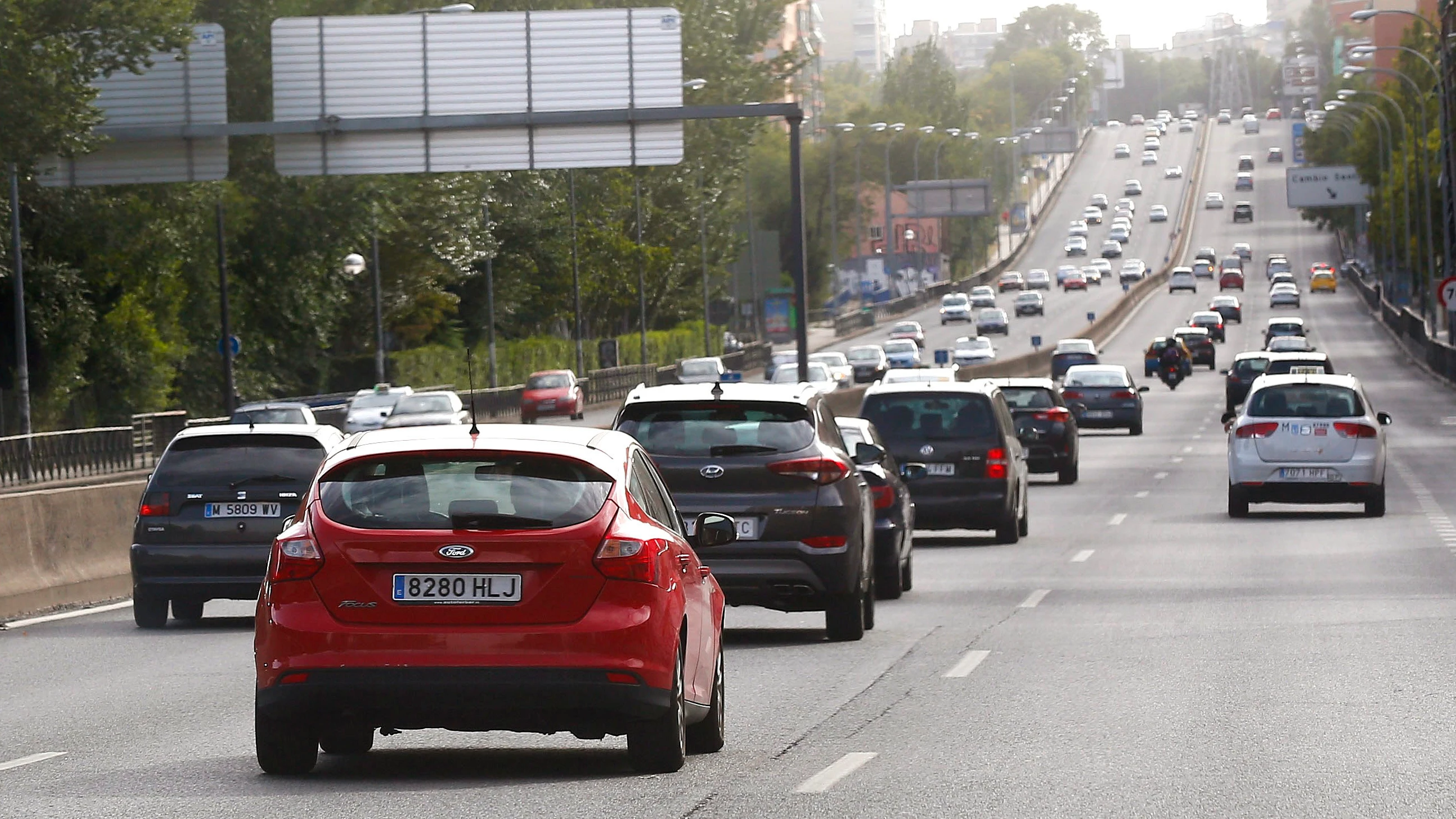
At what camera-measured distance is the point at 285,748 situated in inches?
379

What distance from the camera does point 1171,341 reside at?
77.4 metres

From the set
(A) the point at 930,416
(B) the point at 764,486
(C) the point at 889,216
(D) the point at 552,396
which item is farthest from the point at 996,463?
(C) the point at 889,216

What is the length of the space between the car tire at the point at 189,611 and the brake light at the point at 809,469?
5439 millimetres

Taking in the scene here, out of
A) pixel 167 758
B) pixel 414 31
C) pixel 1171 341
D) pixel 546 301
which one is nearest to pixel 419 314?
pixel 546 301

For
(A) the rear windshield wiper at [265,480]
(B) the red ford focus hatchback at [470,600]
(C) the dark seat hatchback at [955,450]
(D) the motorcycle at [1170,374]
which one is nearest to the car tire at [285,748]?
(B) the red ford focus hatchback at [470,600]

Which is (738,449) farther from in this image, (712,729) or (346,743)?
(346,743)

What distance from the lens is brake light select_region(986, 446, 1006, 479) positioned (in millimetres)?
24734

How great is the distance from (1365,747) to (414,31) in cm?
3233

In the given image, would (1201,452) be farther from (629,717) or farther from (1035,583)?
(629,717)

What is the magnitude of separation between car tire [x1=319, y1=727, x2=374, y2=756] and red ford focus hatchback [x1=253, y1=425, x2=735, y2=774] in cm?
91

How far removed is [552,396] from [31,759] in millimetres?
61523

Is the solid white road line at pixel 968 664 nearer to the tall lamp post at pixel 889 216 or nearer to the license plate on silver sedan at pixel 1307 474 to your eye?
the license plate on silver sedan at pixel 1307 474

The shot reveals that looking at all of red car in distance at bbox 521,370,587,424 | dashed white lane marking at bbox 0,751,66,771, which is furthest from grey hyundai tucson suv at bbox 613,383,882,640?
red car in distance at bbox 521,370,587,424

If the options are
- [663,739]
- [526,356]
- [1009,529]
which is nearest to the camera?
[663,739]
